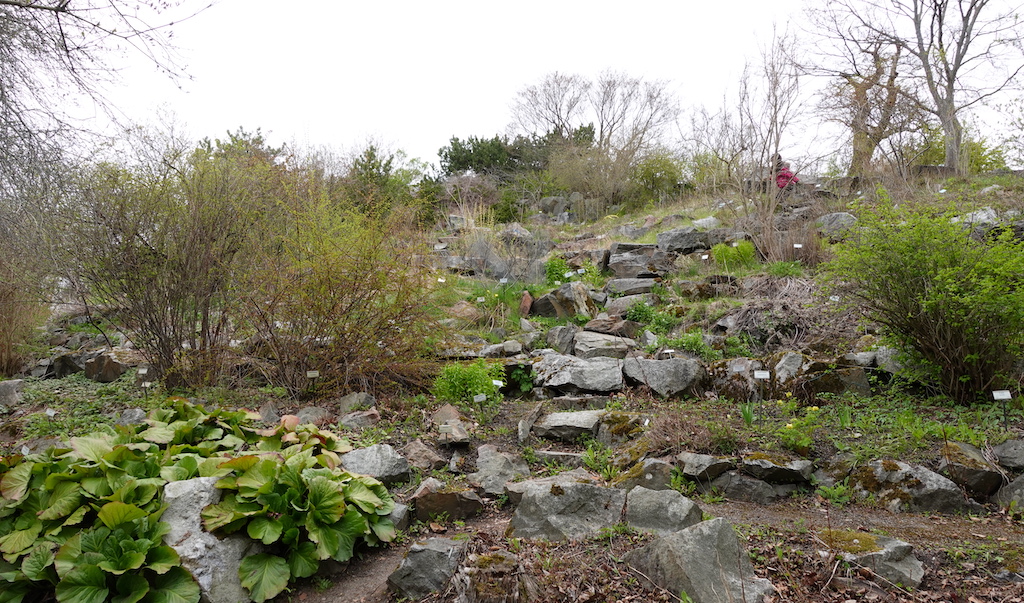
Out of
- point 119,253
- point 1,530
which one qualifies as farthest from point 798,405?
point 119,253

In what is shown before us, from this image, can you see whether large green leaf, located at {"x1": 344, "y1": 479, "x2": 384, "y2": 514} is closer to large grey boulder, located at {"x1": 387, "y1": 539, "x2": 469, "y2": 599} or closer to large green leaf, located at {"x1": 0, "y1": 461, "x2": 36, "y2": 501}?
large grey boulder, located at {"x1": 387, "y1": 539, "x2": 469, "y2": 599}

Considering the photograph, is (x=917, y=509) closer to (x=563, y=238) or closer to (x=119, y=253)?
(x=119, y=253)

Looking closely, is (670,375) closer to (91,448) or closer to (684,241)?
(91,448)

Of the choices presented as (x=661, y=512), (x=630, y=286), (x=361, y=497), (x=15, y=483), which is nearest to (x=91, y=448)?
(x=15, y=483)

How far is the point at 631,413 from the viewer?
474 centimetres

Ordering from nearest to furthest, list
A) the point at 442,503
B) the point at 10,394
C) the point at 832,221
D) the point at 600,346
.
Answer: the point at 442,503 → the point at 10,394 → the point at 600,346 → the point at 832,221

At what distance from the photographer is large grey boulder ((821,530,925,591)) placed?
244 cm

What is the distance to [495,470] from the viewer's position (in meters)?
3.92

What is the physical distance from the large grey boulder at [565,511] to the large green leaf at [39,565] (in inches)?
79.4

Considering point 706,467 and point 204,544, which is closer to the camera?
point 204,544

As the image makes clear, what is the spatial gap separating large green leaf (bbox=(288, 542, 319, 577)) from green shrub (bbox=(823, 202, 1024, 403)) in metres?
4.24

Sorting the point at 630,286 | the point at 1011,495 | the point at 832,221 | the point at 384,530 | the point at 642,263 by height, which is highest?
the point at 832,221

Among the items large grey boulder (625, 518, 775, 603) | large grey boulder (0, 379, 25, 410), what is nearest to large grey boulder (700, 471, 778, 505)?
large grey boulder (625, 518, 775, 603)

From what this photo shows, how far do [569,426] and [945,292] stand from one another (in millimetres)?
2863
